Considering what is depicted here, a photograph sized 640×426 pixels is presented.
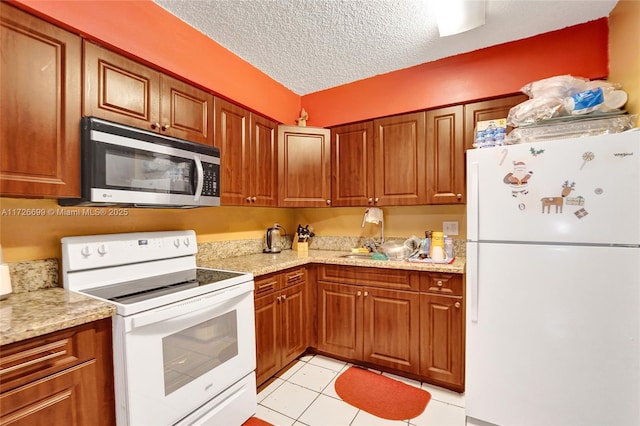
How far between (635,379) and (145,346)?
2196 mm

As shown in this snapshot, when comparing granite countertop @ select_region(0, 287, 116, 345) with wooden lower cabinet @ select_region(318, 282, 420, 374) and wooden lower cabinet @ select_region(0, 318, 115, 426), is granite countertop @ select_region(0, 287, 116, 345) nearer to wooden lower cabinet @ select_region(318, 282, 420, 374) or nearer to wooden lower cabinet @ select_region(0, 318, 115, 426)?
wooden lower cabinet @ select_region(0, 318, 115, 426)

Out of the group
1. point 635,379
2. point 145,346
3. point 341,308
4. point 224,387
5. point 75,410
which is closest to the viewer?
point 75,410

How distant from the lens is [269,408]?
1763 mm

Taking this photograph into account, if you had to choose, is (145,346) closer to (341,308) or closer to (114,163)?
(114,163)

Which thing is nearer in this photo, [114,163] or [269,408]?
[114,163]

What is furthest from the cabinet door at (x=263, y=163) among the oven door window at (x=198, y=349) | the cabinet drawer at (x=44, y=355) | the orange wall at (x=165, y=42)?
the cabinet drawer at (x=44, y=355)

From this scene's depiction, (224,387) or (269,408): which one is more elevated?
(224,387)

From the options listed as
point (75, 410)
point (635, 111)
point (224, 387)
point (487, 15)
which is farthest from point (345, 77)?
point (75, 410)

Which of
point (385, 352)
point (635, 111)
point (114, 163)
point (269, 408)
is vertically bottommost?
point (269, 408)

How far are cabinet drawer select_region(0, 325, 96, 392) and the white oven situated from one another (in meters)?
0.10

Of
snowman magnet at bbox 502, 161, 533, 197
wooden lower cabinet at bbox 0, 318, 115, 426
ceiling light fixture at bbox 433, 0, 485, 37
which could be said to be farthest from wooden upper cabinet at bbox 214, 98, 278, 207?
snowman magnet at bbox 502, 161, 533, 197

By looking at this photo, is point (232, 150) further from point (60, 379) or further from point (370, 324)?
point (370, 324)

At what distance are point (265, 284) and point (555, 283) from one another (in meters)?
1.65

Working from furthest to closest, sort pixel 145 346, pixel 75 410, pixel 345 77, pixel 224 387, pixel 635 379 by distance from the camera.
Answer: pixel 345 77, pixel 224 387, pixel 635 379, pixel 145 346, pixel 75 410
